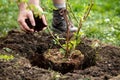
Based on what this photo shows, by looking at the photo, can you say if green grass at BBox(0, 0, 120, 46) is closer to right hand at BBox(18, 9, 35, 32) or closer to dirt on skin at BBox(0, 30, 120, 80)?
right hand at BBox(18, 9, 35, 32)

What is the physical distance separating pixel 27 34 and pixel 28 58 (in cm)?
49

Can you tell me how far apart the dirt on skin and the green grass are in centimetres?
46

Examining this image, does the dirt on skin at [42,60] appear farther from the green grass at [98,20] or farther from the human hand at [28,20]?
the green grass at [98,20]

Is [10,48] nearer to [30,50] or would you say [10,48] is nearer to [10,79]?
[30,50]

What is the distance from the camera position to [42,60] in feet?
10.6

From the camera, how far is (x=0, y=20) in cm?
489

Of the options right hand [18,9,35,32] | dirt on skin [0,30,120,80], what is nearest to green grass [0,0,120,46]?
right hand [18,9,35,32]

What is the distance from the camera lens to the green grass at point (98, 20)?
443 cm

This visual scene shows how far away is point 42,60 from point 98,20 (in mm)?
2203

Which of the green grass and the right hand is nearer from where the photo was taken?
the right hand

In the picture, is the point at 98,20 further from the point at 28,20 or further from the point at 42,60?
the point at 42,60

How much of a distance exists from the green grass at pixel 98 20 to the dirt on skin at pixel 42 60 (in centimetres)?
46

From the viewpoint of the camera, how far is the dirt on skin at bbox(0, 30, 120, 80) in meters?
2.70

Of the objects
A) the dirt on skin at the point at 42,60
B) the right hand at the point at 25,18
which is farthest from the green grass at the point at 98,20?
the dirt on skin at the point at 42,60
